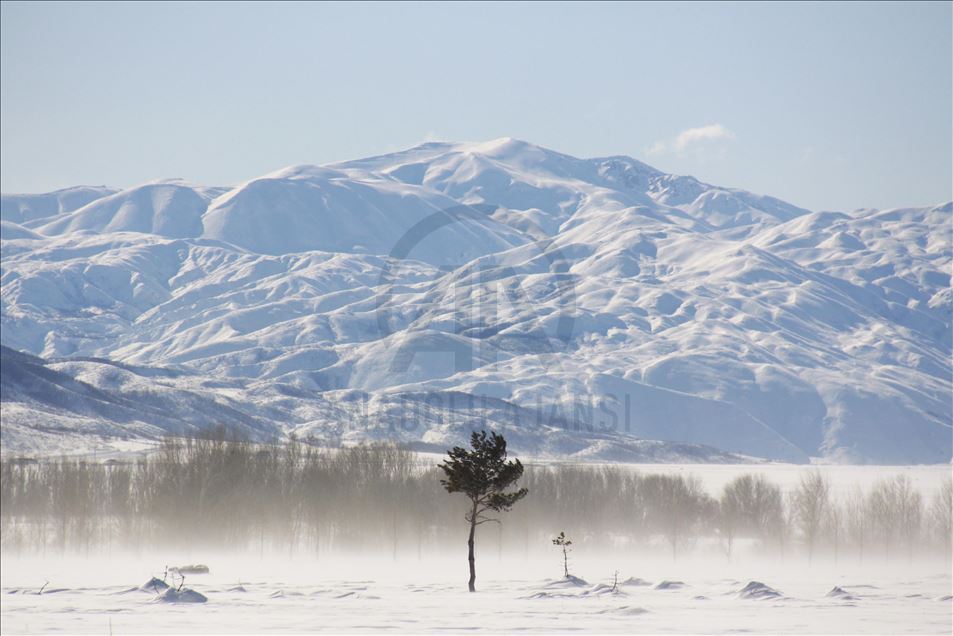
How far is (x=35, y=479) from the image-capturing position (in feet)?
348

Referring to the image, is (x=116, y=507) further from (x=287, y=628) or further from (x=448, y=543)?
(x=287, y=628)

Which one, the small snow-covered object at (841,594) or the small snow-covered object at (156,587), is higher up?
the small snow-covered object at (156,587)

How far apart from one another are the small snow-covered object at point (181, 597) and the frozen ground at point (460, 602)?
640mm

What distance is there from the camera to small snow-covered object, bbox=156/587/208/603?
167 feet

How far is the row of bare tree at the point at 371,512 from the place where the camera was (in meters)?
102

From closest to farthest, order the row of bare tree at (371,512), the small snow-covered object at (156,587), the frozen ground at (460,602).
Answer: the frozen ground at (460,602)
the small snow-covered object at (156,587)
the row of bare tree at (371,512)

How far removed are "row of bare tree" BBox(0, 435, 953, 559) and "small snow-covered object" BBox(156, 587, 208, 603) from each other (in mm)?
47727

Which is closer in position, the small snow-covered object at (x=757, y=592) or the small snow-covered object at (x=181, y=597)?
the small snow-covered object at (x=181, y=597)

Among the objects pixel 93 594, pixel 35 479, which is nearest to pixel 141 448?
pixel 35 479

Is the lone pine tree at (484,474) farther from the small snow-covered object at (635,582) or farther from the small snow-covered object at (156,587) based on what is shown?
the small snow-covered object at (156,587)

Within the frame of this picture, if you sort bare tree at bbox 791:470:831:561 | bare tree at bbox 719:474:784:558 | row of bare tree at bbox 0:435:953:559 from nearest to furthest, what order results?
row of bare tree at bbox 0:435:953:559, bare tree at bbox 791:470:831:561, bare tree at bbox 719:474:784:558

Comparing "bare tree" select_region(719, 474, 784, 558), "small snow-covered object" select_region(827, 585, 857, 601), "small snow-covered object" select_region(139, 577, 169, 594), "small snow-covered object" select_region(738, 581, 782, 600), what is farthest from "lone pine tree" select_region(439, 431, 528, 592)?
"bare tree" select_region(719, 474, 784, 558)

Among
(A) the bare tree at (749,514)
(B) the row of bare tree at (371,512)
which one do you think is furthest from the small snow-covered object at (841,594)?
(A) the bare tree at (749,514)

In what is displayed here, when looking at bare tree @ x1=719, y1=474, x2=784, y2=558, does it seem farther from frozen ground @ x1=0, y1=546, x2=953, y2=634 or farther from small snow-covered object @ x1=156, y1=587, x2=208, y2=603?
small snow-covered object @ x1=156, y1=587, x2=208, y2=603
